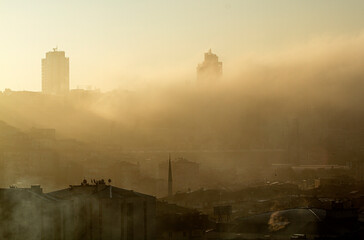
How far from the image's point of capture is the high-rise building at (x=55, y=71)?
143 metres

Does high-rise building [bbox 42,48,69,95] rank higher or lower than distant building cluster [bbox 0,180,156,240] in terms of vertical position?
higher

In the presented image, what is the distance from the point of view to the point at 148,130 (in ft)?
424

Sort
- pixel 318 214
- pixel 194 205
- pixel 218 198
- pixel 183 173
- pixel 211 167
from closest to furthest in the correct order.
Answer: pixel 318 214
pixel 194 205
pixel 218 198
pixel 183 173
pixel 211 167

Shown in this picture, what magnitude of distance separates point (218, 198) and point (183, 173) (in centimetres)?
2784

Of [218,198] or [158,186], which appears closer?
[218,198]

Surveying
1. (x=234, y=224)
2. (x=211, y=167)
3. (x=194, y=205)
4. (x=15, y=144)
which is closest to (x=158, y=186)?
(x=15, y=144)

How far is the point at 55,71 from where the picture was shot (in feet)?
468

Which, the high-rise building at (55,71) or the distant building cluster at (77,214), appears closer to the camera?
the distant building cluster at (77,214)

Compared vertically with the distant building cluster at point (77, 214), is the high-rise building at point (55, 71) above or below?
above

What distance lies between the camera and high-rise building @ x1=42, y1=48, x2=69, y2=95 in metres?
143

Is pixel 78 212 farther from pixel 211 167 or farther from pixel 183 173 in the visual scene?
pixel 211 167

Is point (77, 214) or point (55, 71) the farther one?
point (55, 71)

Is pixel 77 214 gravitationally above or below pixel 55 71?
below

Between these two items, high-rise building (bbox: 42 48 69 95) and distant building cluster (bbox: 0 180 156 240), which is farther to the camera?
high-rise building (bbox: 42 48 69 95)
